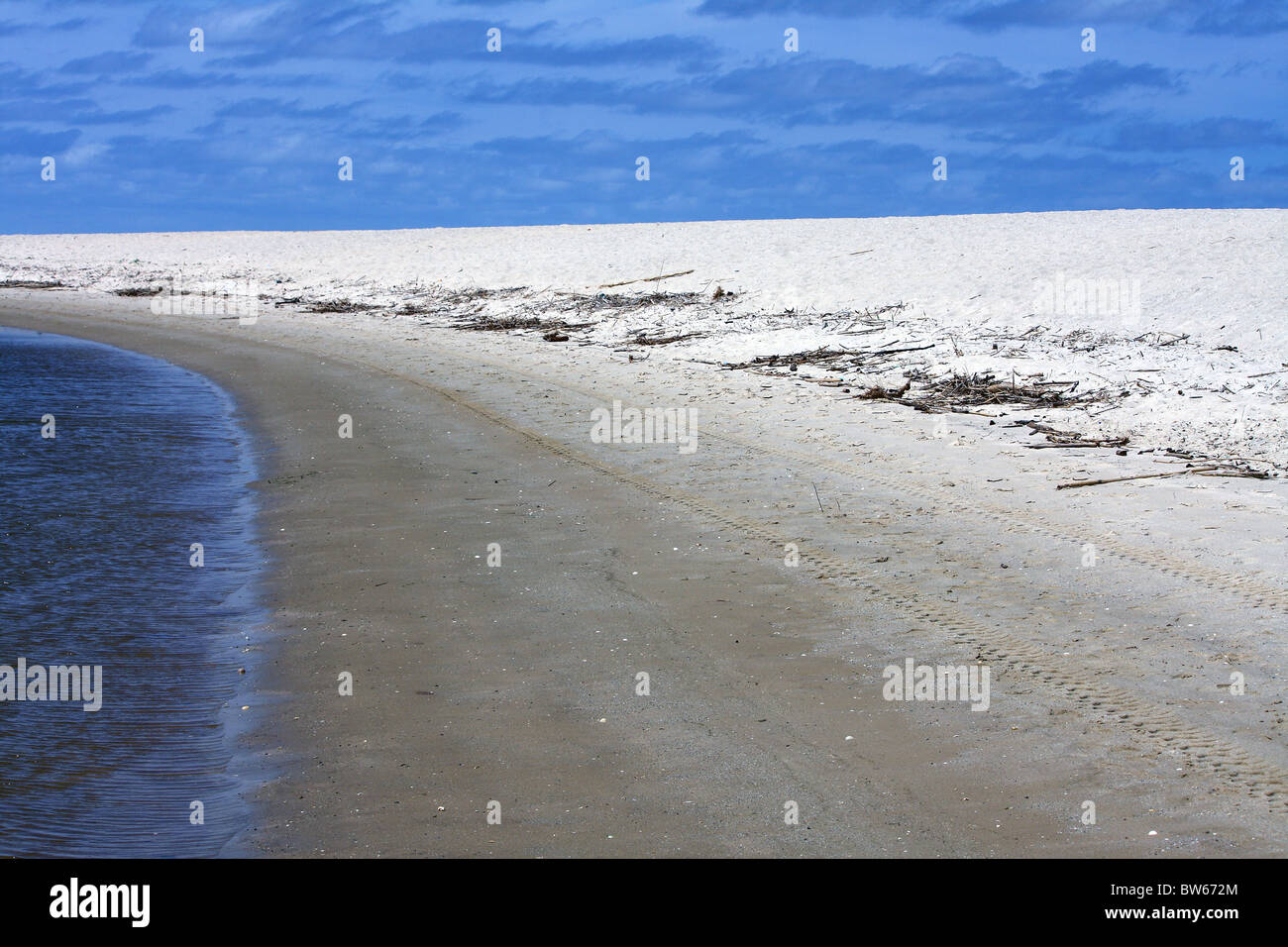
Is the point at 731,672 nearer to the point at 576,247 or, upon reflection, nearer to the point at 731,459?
the point at 731,459

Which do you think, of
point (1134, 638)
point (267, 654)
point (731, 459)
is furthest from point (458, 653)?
point (731, 459)

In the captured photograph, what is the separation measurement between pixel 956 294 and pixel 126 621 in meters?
14.5

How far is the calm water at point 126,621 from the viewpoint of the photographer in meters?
4.75

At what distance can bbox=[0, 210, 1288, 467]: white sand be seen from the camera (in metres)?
12.1

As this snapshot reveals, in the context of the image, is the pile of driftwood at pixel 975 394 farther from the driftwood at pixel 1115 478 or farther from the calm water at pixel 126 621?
the calm water at pixel 126 621

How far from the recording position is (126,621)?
7.13m

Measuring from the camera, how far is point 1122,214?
28.9 metres

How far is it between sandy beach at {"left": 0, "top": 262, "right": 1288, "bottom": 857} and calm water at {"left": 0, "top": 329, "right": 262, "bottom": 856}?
286 millimetres

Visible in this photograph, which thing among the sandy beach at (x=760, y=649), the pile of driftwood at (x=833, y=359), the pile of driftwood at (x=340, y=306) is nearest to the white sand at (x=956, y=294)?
the pile of driftwood at (x=833, y=359)

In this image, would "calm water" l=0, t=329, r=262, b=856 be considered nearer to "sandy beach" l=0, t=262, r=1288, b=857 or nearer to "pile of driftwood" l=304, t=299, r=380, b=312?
"sandy beach" l=0, t=262, r=1288, b=857

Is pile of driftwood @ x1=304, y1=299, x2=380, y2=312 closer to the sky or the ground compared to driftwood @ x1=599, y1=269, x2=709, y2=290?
closer to the ground

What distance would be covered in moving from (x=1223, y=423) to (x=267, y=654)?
8.57m

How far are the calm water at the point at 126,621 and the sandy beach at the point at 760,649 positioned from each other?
29 centimetres

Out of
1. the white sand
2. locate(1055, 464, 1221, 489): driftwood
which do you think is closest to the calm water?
locate(1055, 464, 1221, 489): driftwood
